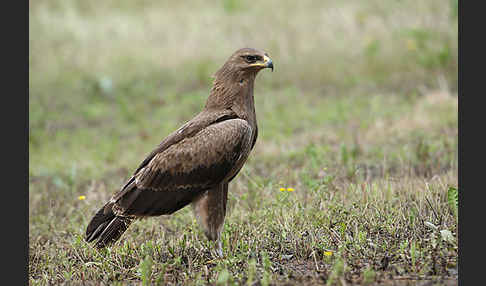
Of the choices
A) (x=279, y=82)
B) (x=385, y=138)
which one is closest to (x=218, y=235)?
(x=385, y=138)

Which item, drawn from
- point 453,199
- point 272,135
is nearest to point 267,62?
point 453,199

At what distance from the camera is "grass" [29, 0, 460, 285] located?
4449mm

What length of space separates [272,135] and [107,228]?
16.0 feet

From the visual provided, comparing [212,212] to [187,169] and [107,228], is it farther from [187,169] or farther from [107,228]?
[107,228]

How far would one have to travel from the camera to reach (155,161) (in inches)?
191

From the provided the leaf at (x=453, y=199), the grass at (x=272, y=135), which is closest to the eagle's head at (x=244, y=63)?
the grass at (x=272, y=135)

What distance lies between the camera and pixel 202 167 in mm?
4660

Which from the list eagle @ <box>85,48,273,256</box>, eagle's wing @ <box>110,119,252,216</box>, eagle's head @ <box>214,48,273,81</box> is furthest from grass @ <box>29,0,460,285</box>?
eagle's head @ <box>214,48,273,81</box>

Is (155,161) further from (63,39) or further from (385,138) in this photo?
(63,39)

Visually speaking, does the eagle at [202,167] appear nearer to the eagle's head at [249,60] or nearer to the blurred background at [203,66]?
the eagle's head at [249,60]

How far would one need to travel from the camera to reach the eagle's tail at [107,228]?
15.7 feet

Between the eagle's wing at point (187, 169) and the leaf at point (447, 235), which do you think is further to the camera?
the eagle's wing at point (187, 169)

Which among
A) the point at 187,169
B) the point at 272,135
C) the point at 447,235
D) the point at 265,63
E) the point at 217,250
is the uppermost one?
the point at 265,63

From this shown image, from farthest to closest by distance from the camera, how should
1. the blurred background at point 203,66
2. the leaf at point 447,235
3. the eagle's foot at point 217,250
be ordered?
the blurred background at point 203,66 < the eagle's foot at point 217,250 < the leaf at point 447,235
